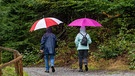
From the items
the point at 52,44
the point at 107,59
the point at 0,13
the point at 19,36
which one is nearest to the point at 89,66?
the point at 107,59

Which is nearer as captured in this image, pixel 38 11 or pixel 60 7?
pixel 60 7

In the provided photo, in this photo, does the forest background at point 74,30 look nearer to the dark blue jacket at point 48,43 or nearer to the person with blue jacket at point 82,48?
the person with blue jacket at point 82,48

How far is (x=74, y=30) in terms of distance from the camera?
62.1 feet

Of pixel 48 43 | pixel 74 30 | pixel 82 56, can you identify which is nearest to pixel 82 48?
pixel 82 56

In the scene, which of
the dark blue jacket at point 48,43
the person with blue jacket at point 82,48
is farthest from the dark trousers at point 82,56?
the dark blue jacket at point 48,43

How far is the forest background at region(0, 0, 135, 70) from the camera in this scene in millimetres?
14781

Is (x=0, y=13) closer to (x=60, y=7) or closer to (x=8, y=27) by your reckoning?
(x=8, y=27)

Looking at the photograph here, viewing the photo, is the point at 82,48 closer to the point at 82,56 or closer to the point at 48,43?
the point at 82,56

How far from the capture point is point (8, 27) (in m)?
18.3

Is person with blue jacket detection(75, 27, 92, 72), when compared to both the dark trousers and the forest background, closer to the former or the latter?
the dark trousers

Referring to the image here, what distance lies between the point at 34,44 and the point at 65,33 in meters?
1.82

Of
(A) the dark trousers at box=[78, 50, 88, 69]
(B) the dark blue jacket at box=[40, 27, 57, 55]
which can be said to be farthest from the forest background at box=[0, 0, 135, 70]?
(B) the dark blue jacket at box=[40, 27, 57, 55]

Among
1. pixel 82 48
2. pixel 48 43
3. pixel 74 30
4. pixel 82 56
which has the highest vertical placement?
pixel 74 30

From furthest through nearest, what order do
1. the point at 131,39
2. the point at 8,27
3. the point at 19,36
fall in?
1. the point at 19,36
2. the point at 8,27
3. the point at 131,39
